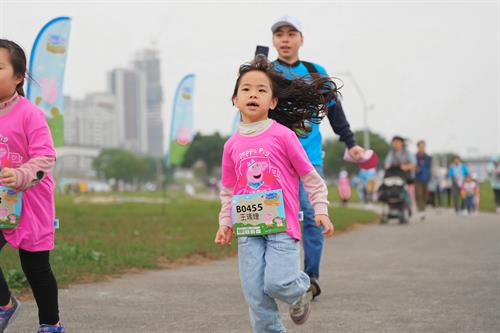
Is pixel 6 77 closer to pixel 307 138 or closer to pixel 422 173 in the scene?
pixel 307 138

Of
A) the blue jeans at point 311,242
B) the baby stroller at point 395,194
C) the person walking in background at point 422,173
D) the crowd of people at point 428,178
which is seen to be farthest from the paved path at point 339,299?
the person walking in background at point 422,173

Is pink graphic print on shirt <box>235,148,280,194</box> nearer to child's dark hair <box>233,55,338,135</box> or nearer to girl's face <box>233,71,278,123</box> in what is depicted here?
girl's face <box>233,71,278,123</box>

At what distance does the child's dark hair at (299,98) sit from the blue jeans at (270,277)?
878mm

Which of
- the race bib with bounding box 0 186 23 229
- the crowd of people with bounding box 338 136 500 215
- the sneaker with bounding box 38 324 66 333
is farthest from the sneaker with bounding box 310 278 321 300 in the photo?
the crowd of people with bounding box 338 136 500 215

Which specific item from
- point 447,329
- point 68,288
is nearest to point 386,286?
point 447,329

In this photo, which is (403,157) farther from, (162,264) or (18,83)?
(18,83)

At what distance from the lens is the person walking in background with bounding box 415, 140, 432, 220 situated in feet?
56.1

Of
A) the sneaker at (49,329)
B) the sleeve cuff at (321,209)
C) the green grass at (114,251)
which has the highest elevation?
the sleeve cuff at (321,209)

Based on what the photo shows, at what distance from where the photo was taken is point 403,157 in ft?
52.1

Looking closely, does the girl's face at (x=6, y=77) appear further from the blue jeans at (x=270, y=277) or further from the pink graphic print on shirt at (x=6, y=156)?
the blue jeans at (x=270, y=277)

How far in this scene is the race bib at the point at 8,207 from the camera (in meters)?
3.89

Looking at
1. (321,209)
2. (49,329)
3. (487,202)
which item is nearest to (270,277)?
(321,209)

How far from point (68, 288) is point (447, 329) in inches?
133

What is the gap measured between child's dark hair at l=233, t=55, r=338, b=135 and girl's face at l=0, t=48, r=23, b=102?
1.33 metres
